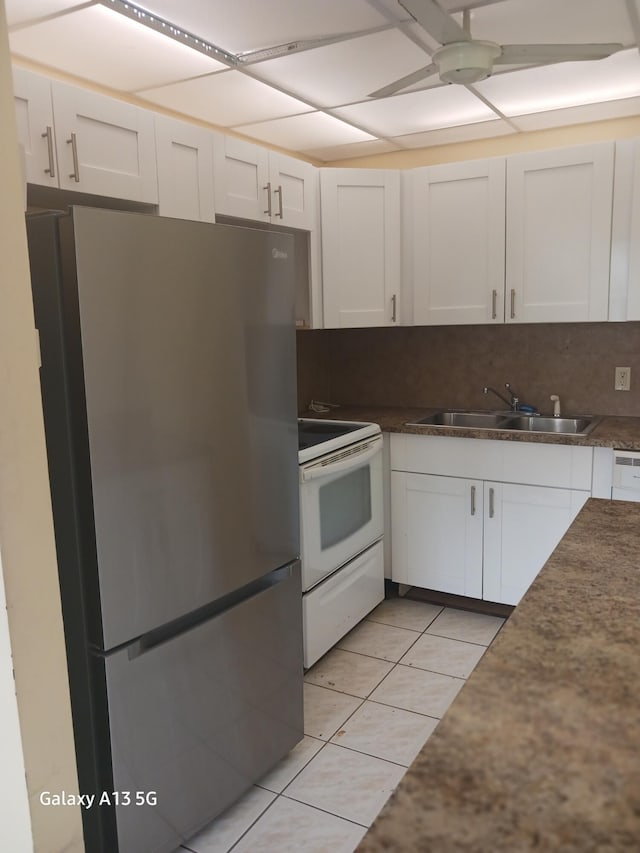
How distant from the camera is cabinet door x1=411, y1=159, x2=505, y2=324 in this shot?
9.86 feet

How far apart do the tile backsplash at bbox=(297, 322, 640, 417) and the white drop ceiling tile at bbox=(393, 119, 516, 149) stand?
0.95m

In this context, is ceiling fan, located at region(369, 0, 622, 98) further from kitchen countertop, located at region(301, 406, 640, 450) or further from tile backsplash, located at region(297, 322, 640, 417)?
tile backsplash, located at region(297, 322, 640, 417)

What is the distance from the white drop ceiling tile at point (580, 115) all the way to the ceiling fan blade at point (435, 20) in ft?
4.31

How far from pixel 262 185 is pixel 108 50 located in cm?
72

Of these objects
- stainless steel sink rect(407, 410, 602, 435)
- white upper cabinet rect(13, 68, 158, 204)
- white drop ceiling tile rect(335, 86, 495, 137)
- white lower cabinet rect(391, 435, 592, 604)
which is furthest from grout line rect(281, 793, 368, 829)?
white drop ceiling tile rect(335, 86, 495, 137)

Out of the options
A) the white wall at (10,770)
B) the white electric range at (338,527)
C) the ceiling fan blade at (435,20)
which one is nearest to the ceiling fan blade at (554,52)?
the ceiling fan blade at (435,20)

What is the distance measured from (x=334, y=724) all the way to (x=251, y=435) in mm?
1138

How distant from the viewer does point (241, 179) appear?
2.57 meters

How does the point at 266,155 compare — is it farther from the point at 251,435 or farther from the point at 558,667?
the point at 558,667

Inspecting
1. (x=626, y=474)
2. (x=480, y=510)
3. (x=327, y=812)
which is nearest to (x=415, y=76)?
(x=626, y=474)

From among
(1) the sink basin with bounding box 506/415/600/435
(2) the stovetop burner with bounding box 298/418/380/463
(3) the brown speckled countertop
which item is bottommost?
(1) the sink basin with bounding box 506/415/600/435

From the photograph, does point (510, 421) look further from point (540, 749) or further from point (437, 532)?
point (540, 749)

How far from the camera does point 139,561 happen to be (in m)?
1.52

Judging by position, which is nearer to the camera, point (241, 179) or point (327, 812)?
point (327, 812)
